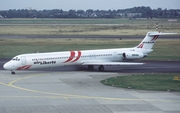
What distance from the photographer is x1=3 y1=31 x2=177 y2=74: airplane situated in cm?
5822

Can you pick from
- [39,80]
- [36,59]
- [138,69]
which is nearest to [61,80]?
[39,80]

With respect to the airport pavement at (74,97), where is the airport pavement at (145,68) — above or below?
below

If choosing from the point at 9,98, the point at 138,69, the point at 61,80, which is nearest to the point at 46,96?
the point at 9,98

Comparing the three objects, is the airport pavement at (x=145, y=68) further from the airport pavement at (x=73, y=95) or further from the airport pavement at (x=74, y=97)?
the airport pavement at (x=74, y=97)

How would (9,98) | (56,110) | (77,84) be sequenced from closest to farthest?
(56,110), (9,98), (77,84)

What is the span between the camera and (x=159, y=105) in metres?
39.5

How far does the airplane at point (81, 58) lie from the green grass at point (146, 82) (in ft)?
20.8

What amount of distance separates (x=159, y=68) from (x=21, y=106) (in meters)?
30.6

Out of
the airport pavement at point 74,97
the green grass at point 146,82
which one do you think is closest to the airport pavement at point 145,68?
the green grass at point 146,82

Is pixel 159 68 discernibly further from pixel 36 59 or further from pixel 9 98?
pixel 9 98

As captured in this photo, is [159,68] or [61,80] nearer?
[61,80]

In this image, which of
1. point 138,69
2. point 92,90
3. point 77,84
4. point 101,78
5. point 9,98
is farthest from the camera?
point 138,69

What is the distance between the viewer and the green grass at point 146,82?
4828cm

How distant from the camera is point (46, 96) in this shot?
143 ft
